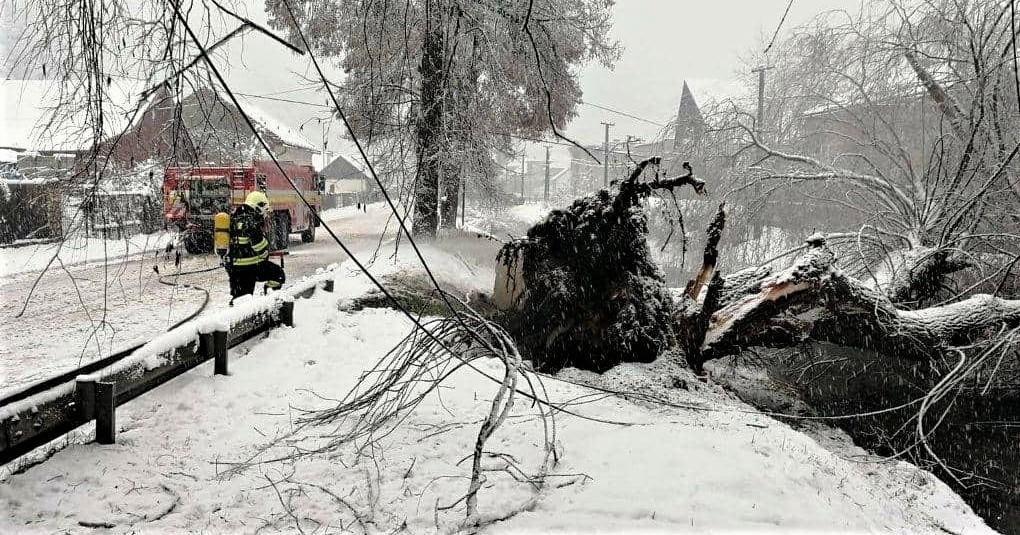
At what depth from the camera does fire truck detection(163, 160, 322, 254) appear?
156 inches

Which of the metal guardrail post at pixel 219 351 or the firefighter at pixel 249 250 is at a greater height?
the firefighter at pixel 249 250

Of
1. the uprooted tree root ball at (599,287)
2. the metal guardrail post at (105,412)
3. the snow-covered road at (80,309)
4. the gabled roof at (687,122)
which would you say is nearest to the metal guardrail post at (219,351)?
the snow-covered road at (80,309)

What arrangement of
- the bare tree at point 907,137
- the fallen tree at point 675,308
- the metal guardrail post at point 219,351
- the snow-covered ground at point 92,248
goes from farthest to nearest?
the bare tree at point 907,137 < the fallen tree at point 675,308 < the metal guardrail post at point 219,351 < the snow-covered ground at point 92,248

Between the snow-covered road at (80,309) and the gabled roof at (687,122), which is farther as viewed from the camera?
the gabled roof at (687,122)

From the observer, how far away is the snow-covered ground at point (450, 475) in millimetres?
3006

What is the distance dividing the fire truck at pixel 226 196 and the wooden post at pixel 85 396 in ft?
3.53

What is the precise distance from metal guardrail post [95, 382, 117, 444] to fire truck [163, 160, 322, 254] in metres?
1.08

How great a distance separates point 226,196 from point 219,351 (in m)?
3.54

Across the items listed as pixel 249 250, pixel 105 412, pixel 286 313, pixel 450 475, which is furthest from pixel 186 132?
pixel 249 250

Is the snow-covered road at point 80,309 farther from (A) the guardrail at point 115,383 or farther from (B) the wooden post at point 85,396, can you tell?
(B) the wooden post at point 85,396

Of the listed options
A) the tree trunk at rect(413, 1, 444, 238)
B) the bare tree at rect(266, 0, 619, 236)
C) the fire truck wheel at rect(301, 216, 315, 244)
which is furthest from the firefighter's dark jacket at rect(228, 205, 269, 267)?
the fire truck wheel at rect(301, 216, 315, 244)

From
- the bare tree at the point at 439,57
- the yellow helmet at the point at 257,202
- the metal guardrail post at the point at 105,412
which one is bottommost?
the metal guardrail post at the point at 105,412

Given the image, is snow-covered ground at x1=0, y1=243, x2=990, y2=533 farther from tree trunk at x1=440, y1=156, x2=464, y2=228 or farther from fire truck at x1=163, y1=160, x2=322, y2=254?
tree trunk at x1=440, y1=156, x2=464, y2=228

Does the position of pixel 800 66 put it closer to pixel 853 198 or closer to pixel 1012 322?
pixel 853 198
